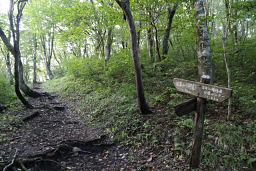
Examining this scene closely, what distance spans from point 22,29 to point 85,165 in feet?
75.6

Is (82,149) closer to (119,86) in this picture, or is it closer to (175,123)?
(175,123)

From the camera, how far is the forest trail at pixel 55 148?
3.80 metres

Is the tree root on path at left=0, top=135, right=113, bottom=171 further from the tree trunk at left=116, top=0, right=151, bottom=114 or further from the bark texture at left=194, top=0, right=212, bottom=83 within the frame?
the bark texture at left=194, top=0, right=212, bottom=83

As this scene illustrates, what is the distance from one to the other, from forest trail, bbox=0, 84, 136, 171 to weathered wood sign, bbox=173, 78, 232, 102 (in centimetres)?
259

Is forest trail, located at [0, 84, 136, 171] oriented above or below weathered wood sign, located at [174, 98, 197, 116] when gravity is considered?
below

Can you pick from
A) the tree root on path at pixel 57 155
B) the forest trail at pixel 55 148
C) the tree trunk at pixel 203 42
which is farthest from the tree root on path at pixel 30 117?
the tree trunk at pixel 203 42

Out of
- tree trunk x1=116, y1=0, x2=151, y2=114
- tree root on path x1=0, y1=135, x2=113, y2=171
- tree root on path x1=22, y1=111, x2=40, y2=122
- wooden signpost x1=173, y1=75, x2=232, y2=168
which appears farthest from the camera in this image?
tree root on path x1=22, y1=111, x2=40, y2=122

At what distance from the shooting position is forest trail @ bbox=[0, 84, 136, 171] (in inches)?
149

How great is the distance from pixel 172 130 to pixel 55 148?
3.52 metres

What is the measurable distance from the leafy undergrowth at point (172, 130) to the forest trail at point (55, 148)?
0.51 m

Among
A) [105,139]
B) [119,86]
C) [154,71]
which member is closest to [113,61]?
[119,86]

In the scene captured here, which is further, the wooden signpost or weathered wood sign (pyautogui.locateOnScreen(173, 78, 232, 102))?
the wooden signpost

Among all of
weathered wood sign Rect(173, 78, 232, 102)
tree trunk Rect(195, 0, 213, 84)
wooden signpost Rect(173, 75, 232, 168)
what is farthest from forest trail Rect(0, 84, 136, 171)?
tree trunk Rect(195, 0, 213, 84)

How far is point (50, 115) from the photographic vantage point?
25.0 ft
